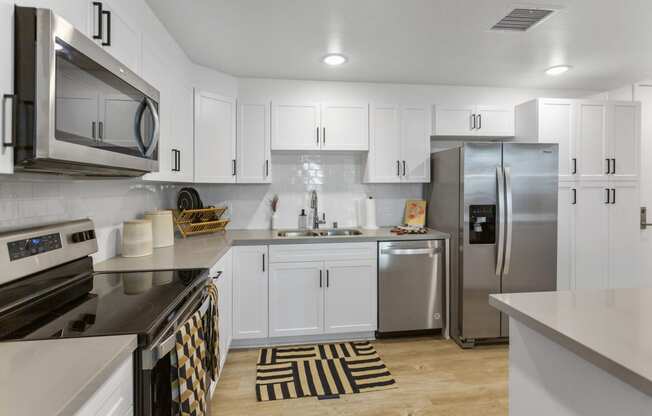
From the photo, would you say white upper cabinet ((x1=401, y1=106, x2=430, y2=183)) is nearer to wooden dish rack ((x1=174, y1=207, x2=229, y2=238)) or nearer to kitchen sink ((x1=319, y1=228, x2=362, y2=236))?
kitchen sink ((x1=319, y1=228, x2=362, y2=236))

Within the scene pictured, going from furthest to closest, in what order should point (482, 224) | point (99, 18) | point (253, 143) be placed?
1. point (253, 143)
2. point (482, 224)
3. point (99, 18)

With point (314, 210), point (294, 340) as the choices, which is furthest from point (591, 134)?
point (294, 340)

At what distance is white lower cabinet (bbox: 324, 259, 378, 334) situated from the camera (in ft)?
9.76

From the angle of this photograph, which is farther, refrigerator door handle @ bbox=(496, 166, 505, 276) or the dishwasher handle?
the dishwasher handle

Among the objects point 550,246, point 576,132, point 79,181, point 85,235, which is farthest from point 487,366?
point 79,181

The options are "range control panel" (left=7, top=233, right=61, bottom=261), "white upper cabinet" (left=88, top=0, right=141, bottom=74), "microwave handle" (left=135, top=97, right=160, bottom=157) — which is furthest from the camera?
"microwave handle" (left=135, top=97, right=160, bottom=157)

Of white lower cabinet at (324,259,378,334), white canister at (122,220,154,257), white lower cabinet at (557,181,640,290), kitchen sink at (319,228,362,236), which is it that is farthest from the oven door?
white lower cabinet at (557,181,640,290)

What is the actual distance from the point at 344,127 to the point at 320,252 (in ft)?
3.93

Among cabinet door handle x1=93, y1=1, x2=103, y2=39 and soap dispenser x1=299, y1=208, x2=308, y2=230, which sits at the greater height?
cabinet door handle x1=93, y1=1, x2=103, y2=39

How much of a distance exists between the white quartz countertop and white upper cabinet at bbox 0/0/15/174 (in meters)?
1.57

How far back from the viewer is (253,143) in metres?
3.23

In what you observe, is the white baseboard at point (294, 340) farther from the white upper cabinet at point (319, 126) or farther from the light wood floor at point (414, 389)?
the white upper cabinet at point (319, 126)

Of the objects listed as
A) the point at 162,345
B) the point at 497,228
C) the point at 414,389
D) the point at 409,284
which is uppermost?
the point at 497,228

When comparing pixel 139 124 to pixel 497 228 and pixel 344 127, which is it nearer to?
pixel 344 127
